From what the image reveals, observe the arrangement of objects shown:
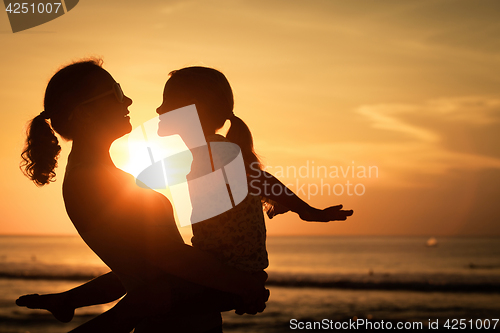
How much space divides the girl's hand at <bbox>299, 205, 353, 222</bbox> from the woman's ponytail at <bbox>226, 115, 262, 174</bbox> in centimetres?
37

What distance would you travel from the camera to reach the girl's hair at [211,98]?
2.02 meters

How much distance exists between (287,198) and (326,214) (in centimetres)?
19

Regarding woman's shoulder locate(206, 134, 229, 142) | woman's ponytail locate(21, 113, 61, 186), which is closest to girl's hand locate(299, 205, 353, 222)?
woman's shoulder locate(206, 134, 229, 142)

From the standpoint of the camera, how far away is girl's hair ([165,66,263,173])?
202cm

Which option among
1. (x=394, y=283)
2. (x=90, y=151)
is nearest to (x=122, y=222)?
(x=90, y=151)

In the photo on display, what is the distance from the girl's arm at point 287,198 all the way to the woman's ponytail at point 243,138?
209 millimetres

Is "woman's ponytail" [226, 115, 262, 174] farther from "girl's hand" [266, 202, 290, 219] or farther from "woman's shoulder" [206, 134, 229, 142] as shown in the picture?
"girl's hand" [266, 202, 290, 219]

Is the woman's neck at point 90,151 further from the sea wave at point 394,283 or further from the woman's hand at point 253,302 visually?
the sea wave at point 394,283

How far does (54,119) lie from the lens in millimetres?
1839

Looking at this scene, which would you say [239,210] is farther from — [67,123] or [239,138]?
[67,123]

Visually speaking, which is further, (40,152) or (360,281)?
(360,281)

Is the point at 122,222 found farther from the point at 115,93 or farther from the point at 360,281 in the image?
the point at 360,281

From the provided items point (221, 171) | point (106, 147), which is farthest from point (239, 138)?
point (106, 147)

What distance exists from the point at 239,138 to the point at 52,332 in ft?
49.8
